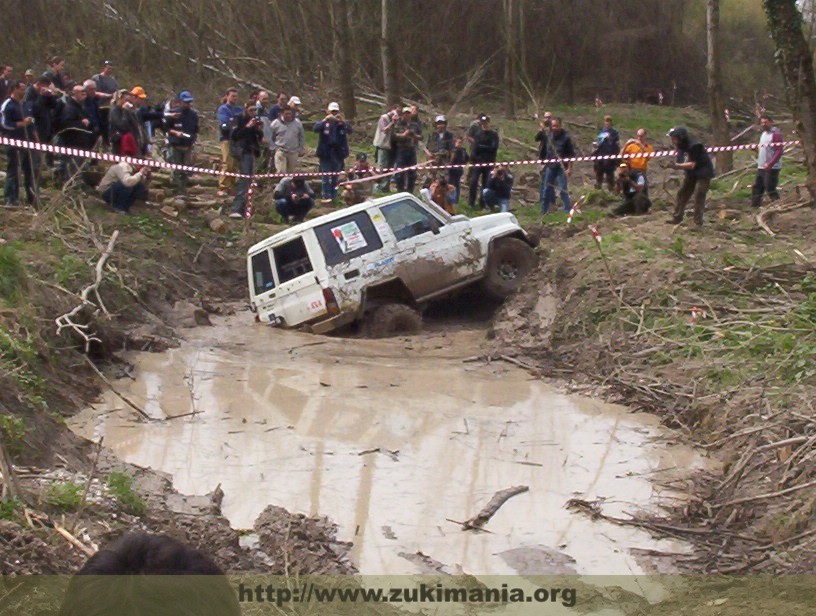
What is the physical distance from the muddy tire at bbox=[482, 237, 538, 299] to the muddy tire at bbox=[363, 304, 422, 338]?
1185mm

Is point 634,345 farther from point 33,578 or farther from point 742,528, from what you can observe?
point 33,578

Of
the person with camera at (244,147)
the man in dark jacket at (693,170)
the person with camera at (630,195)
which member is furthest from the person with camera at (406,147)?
the man in dark jacket at (693,170)

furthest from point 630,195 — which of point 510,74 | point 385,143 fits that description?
point 510,74

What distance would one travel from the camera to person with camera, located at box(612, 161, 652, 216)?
60.5 ft

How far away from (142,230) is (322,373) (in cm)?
544

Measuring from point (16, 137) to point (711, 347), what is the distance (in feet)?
30.2

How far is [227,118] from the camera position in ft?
64.1

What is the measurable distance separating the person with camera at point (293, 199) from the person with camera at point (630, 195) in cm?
481

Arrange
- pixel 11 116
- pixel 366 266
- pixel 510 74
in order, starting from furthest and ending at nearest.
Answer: pixel 510 74, pixel 11 116, pixel 366 266

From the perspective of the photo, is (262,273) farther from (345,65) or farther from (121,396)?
(345,65)

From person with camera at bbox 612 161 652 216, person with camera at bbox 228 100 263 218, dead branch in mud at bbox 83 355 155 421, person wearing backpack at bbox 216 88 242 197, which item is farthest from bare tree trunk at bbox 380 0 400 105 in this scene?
dead branch in mud at bbox 83 355 155 421

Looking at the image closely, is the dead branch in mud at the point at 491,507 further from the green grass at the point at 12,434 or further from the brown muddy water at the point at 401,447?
the green grass at the point at 12,434

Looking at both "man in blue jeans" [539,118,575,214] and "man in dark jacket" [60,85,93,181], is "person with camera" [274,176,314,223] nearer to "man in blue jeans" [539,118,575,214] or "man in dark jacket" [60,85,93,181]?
"man in dark jacket" [60,85,93,181]

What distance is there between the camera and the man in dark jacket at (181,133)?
1880cm
